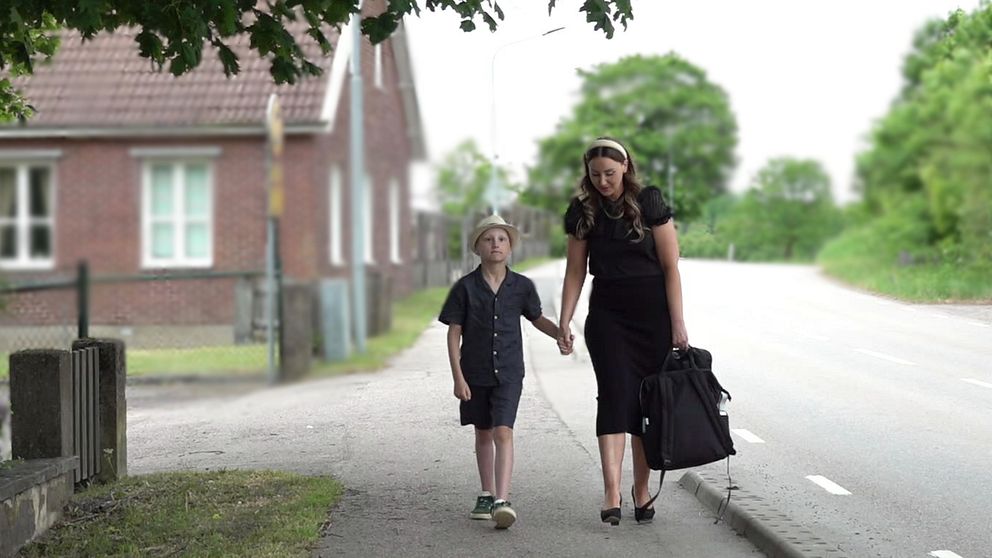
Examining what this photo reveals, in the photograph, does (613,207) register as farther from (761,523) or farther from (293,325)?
(293,325)

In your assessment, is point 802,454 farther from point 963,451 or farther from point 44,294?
point 44,294

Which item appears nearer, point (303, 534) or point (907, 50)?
point (303, 534)

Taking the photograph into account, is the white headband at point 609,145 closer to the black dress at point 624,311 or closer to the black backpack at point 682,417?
the black dress at point 624,311

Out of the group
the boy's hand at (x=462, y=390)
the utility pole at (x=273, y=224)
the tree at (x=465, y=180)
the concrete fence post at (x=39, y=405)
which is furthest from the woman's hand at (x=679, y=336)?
the tree at (x=465, y=180)

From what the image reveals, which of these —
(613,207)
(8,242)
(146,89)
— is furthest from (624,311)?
(8,242)

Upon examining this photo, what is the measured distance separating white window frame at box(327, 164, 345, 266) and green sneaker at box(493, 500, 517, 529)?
2.87 metres

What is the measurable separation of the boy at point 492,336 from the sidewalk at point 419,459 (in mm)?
446

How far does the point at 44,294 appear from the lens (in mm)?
6566

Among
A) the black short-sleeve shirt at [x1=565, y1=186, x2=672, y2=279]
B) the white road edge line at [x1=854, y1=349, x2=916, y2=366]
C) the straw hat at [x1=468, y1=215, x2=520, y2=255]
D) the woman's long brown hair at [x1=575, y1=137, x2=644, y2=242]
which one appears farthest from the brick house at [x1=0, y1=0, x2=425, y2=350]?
the white road edge line at [x1=854, y1=349, x2=916, y2=366]

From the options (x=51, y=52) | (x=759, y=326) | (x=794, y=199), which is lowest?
(x=759, y=326)

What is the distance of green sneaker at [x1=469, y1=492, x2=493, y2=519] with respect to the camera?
7531 mm

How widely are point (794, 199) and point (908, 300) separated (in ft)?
3.25

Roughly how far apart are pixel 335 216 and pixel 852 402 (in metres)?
3.72

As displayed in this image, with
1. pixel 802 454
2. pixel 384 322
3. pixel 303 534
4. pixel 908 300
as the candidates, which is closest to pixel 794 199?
pixel 908 300
